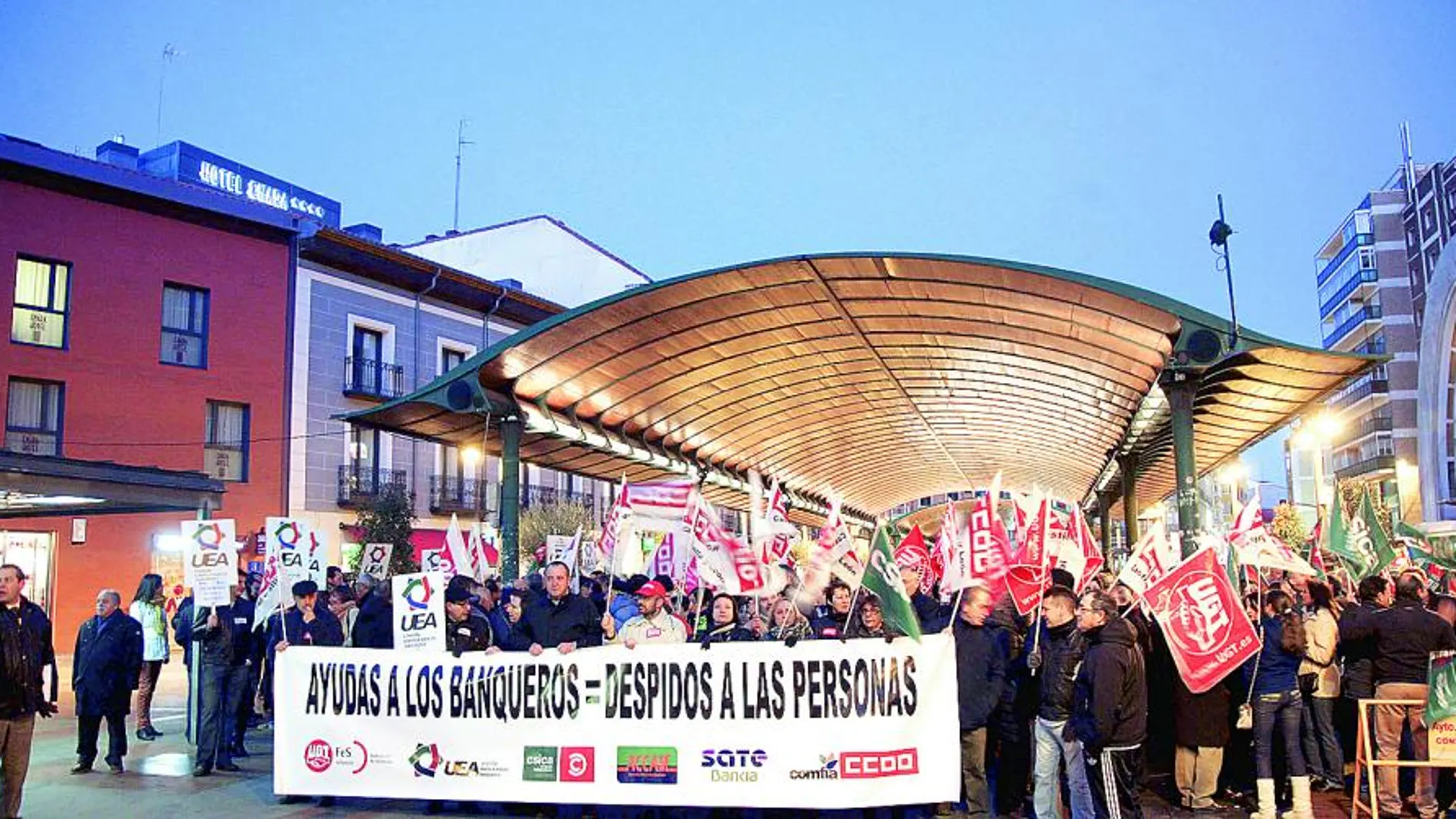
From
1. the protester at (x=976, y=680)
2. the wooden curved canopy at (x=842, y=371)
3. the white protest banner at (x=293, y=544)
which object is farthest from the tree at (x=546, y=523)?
the protester at (x=976, y=680)

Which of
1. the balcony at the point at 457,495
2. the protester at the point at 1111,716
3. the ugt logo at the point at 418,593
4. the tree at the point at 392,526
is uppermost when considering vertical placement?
the balcony at the point at 457,495

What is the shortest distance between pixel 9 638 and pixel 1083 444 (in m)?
19.9

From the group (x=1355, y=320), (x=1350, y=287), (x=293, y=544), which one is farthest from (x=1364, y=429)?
(x=293, y=544)

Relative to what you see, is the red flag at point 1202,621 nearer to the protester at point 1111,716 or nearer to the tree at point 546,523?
the protester at point 1111,716

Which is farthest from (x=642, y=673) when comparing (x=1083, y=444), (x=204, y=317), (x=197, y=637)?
(x=204, y=317)

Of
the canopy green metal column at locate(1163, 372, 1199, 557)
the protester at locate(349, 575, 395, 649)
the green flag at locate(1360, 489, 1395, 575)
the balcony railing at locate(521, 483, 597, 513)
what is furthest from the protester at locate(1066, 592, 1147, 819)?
the balcony railing at locate(521, 483, 597, 513)

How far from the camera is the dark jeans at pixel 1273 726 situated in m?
9.15

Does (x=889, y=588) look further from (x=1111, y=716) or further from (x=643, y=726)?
(x=643, y=726)

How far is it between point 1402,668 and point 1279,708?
124 centimetres

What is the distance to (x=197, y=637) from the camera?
1204cm

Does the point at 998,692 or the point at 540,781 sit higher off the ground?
the point at 998,692

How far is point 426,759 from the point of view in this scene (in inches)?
383

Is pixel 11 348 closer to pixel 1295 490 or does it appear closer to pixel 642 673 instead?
pixel 642 673

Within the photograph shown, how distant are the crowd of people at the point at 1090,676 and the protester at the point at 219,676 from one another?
3.99 ft
